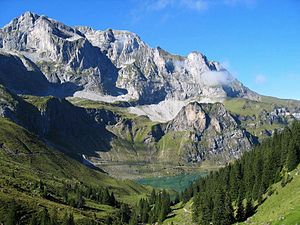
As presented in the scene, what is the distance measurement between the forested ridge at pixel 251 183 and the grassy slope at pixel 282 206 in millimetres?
2871

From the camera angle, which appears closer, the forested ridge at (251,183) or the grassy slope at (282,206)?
the grassy slope at (282,206)

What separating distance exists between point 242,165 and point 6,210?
81654mm

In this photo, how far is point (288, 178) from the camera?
335ft

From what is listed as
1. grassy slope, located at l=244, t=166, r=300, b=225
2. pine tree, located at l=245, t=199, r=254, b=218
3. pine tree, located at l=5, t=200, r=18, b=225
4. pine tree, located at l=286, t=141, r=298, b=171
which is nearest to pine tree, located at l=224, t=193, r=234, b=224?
pine tree, located at l=245, t=199, r=254, b=218

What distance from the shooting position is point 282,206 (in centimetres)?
8519

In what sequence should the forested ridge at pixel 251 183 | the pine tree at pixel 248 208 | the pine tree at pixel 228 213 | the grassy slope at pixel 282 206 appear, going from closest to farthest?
the grassy slope at pixel 282 206 → the pine tree at pixel 228 213 → the pine tree at pixel 248 208 → the forested ridge at pixel 251 183

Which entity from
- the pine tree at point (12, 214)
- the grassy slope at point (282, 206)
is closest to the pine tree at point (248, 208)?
the grassy slope at point (282, 206)

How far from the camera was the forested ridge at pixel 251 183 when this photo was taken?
10194cm

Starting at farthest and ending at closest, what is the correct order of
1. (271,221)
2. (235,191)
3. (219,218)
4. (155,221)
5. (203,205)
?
(155,221) → (235,191) → (203,205) → (219,218) → (271,221)

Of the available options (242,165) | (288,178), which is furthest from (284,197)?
(242,165)

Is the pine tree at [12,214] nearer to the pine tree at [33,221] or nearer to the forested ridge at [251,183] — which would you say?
the pine tree at [33,221]

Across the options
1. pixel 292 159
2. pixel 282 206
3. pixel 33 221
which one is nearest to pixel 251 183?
pixel 292 159

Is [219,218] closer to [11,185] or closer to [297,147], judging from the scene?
[297,147]

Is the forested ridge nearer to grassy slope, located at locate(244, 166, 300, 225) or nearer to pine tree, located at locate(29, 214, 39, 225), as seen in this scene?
grassy slope, located at locate(244, 166, 300, 225)
